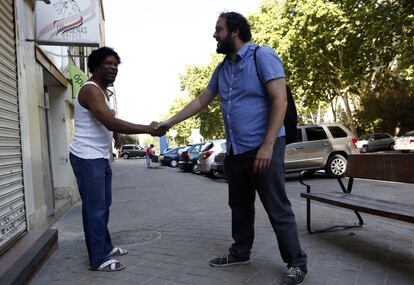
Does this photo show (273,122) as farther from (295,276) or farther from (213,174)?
(213,174)

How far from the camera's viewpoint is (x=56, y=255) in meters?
4.98

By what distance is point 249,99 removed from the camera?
3715 mm

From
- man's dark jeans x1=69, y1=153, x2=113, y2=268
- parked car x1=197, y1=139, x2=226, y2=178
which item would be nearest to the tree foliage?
parked car x1=197, y1=139, x2=226, y2=178

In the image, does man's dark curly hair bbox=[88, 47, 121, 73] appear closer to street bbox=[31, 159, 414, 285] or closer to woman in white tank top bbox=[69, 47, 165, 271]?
woman in white tank top bbox=[69, 47, 165, 271]

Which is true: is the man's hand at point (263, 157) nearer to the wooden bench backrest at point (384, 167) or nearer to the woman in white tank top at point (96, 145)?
the woman in white tank top at point (96, 145)

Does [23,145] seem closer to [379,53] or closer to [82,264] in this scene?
[82,264]

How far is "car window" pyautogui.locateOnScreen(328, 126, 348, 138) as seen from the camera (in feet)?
47.6

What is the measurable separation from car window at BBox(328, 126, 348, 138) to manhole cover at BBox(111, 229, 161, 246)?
973 cm

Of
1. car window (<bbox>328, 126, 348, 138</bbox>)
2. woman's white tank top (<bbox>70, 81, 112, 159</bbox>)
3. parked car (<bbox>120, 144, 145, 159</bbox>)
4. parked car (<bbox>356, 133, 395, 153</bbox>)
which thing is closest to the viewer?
woman's white tank top (<bbox>70, 81, 112, 159</bbox>)

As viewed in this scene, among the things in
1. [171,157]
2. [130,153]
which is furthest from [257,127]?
[130,153]

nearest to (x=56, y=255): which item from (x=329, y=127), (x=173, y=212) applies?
(x=173, y=212)

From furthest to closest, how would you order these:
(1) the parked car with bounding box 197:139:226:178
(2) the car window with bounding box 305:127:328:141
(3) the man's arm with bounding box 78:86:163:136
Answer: (1) the parked car with bounding box 197:139:226:178, (2) the car window with bounding box 305:127:328:141, (3) the man's arm with bounding box 78:86:163:136

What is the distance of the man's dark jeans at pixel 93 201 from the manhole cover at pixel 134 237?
3.73ft

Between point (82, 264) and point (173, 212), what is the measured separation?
358 cm
